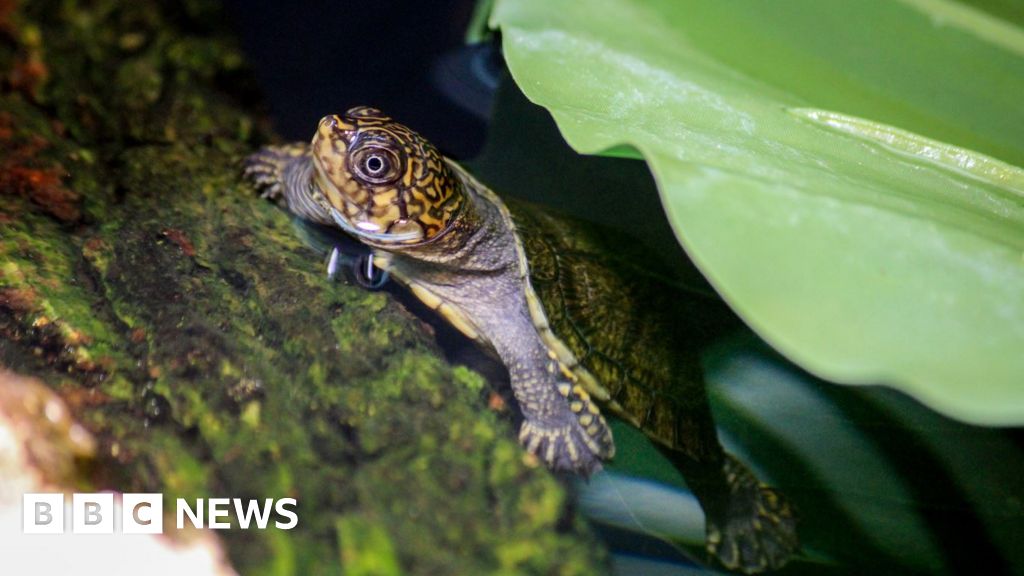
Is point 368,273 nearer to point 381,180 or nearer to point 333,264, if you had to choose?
point 333,264

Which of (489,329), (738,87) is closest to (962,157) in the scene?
(738,87)

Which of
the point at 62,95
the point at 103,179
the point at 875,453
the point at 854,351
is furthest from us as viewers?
the point at 62,95

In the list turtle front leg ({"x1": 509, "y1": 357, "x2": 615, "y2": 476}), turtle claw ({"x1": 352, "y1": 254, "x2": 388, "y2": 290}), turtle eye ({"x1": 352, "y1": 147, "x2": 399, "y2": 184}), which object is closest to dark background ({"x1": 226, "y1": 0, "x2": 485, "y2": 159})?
turtle eye ({"x1": 352, "y1": 147, "x2": 399, "y2": 184})

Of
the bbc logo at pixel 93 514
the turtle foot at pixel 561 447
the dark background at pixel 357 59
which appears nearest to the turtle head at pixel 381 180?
the dark background at pixel 357 59

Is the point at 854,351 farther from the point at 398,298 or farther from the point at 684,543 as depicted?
the point at 398,298

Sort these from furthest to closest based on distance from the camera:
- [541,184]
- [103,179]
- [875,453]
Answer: [541,184]
[103,179]
[875,453]

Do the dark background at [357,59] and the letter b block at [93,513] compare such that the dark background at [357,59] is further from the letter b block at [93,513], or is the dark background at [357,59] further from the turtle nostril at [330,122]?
the letter b block at [93,513]

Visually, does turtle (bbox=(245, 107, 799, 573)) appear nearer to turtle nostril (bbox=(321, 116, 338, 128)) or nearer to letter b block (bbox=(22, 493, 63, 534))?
turtle nostril (bbox=(321, 116, 338, 128))
